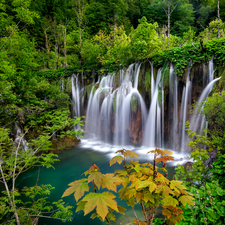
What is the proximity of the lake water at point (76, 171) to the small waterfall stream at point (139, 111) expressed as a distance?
3.83 feet

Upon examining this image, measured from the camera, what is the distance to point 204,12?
23.0 m

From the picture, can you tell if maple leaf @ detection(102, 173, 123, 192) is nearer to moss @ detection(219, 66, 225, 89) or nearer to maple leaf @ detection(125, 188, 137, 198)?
maple leaf @ detection(125, 188, 137, 198)

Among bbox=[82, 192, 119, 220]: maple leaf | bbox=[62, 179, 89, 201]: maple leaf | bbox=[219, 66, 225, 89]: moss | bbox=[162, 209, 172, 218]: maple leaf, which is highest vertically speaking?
bbox=[219, 66, 225, 89]: moss

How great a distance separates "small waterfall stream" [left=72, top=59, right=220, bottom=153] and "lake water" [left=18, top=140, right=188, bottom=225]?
46.0 inches

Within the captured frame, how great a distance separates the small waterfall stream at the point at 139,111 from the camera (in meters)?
8.44

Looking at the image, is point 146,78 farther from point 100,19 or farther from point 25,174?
point 100,19

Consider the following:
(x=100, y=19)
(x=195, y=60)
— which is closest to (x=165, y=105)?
(x=195, y=60)

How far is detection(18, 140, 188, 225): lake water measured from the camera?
13.7 feet

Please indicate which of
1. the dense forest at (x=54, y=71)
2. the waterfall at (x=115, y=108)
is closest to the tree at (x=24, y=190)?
the dense forest at (x=54, y=71)

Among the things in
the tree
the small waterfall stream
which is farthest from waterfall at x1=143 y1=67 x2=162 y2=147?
the tree

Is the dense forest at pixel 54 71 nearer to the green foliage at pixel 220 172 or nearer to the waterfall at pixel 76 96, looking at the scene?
the green foliage at pixel 220 172

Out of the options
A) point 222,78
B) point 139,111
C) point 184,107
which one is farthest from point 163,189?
point 139,111

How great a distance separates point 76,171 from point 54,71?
12601mm

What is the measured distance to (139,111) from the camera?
10.0m
